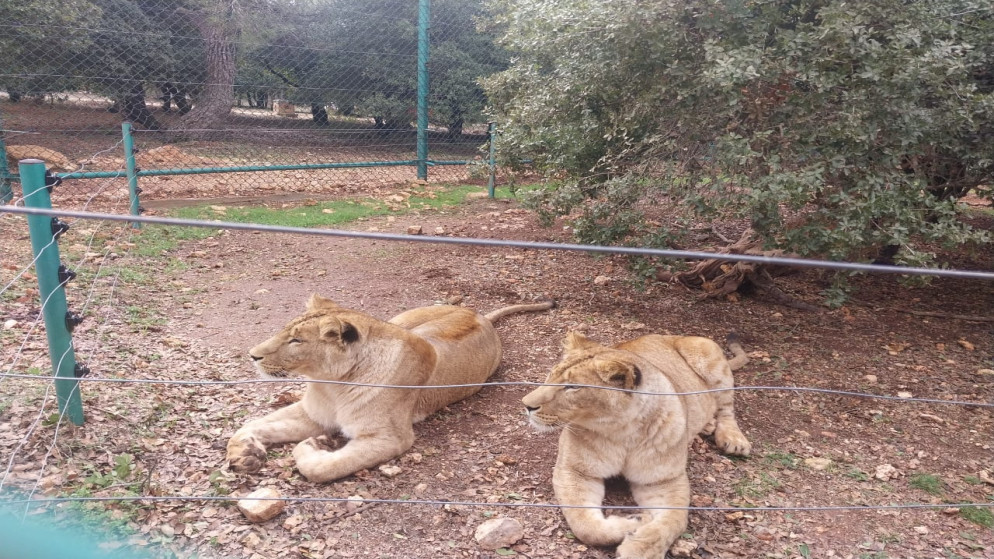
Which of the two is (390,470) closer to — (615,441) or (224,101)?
(615,441)

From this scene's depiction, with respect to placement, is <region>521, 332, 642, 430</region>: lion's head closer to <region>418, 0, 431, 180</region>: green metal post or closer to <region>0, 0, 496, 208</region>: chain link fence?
<region>0, 0, 496, 208</region>: chain link fence

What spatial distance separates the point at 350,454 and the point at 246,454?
518 mm

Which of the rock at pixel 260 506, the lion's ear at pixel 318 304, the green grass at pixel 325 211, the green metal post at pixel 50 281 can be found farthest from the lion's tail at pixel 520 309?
the green grass at pixel 325 211

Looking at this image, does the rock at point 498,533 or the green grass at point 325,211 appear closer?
the rock at point 498,533

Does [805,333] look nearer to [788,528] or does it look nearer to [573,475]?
[788,528]

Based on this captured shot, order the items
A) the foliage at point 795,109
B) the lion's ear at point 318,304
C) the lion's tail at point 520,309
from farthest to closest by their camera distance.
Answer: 1. the lion's tail at point 520,309
2. the foliage at point 795,109
3. the lion's ear at point 318,304

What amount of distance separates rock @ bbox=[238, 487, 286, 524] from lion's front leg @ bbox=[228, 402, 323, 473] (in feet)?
1.07

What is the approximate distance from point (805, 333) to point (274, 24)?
10.0 meters

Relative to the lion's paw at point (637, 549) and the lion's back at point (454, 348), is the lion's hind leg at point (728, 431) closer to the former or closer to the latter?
the lion's paw at point (637, 549)

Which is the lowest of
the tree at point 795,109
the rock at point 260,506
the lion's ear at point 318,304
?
the rock at point 260,506

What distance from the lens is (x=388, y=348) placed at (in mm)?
4070

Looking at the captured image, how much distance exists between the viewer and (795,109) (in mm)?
5086

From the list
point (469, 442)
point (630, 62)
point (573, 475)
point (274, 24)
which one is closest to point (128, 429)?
point (469, 442)

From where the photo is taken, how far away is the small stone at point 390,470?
3.76 m
